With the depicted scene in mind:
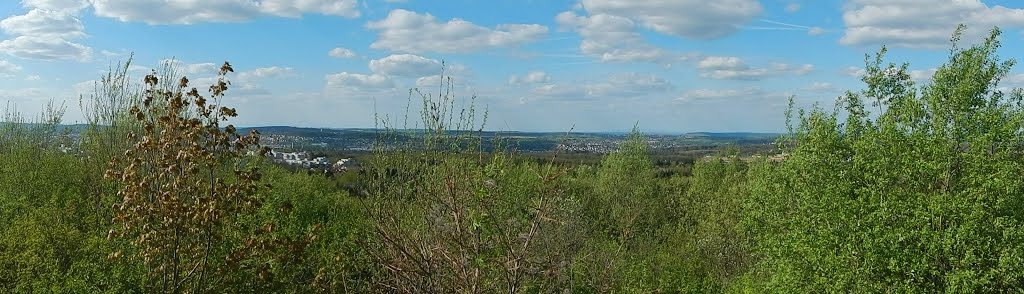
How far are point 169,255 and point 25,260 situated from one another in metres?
3.84

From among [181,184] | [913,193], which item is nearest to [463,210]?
[181,184]

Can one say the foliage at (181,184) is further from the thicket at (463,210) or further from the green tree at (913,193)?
the green tree at (913,193)

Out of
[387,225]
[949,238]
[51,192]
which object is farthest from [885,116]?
[51,192]

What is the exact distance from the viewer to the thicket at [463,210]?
307 inches

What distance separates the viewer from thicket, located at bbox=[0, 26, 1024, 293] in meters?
7.79

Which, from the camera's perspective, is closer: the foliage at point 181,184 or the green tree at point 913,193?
the foliage at point 181,184

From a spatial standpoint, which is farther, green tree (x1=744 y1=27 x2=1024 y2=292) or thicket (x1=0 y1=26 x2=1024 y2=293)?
green tree (x1=744 y1=27 x2=1024 y2=292)

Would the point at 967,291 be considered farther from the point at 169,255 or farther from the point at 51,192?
the point at 51,192

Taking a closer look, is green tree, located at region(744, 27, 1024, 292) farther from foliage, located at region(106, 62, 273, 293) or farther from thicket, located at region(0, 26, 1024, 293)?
foliage, located at region(106, 62, 273, 293)

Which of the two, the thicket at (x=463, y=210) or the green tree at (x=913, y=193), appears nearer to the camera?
the thicket at (x=463, y=210)

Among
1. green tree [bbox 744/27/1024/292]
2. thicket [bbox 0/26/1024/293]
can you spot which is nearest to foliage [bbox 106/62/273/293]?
thicket [bbox 0/26/1024/293]

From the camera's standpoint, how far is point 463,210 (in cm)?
753

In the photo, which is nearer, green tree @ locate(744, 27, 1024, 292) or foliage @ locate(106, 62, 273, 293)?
foliage @ locate(106, 62, 273, 293)


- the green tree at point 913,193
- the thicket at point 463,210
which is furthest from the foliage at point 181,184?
the green tree at point 913,193
